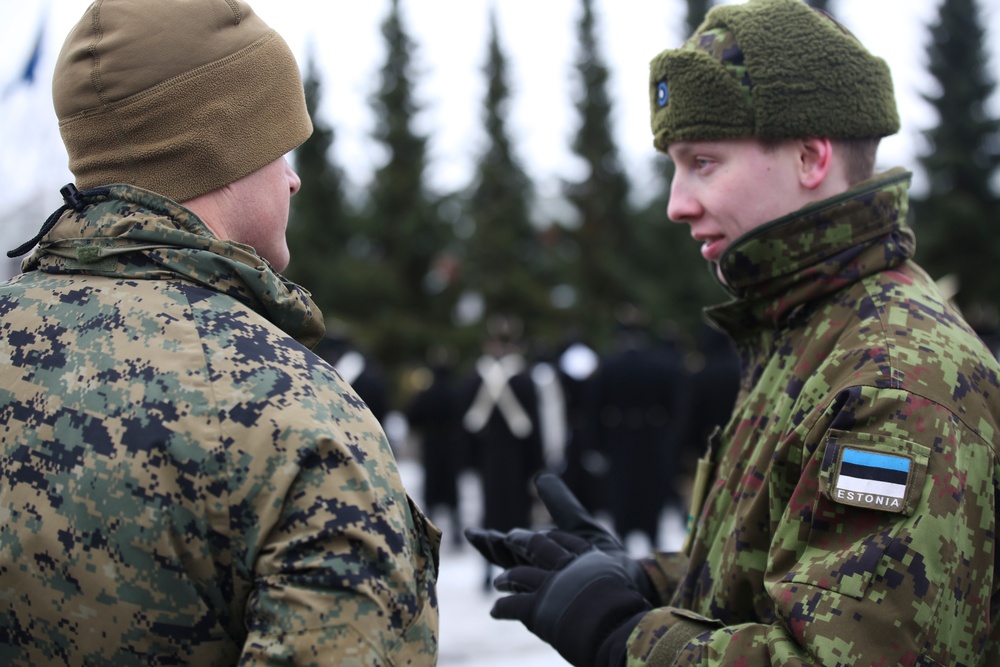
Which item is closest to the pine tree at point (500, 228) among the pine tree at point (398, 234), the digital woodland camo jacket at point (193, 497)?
the pine tree at point (398, 234)

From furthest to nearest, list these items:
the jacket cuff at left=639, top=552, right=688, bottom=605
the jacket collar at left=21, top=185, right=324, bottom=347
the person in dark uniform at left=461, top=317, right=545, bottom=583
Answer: the person in dark uniform at left=461, top=317, right=545, bottom=583 → the jacket cuff at left=639, top=552, right=688, bottom=605 → the jacket collar at left=21, top=185, right=324, bottom=347

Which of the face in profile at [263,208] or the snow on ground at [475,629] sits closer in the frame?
the face in profile at [263,208]

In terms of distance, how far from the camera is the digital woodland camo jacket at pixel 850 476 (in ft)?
5.11

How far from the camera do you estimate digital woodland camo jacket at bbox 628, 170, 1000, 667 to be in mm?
1559

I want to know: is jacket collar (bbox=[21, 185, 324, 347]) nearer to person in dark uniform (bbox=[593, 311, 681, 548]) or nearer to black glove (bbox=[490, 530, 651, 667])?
black glove (bbox=[490, 530, 651, 667])

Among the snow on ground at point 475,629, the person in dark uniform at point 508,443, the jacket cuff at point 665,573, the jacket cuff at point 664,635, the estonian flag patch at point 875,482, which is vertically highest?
the estonian flag patch at point 875,482

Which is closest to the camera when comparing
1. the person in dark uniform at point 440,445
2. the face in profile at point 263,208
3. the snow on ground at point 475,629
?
the face in profile at point 263,208

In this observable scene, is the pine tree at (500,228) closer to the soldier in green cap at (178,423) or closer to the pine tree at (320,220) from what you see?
the pine tree at (320,220)

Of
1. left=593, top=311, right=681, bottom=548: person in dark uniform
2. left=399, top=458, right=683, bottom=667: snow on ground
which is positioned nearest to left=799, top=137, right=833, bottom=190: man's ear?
left=399, top=458, right=683, bottom=667: snow on ground

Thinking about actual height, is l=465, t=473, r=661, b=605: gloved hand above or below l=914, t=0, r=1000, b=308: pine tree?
below

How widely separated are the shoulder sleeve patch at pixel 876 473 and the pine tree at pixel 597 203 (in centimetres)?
2374

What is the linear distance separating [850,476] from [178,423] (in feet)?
3.49

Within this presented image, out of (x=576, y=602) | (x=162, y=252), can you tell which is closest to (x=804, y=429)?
(x=576, y=602)

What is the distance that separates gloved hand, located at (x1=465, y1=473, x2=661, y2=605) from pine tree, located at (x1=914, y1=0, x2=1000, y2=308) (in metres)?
22.6
